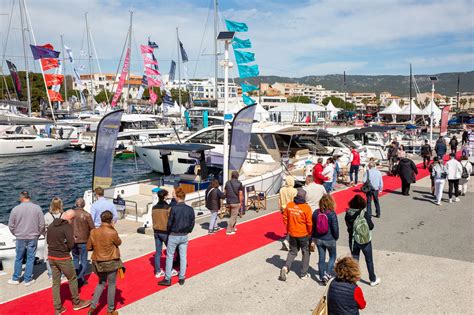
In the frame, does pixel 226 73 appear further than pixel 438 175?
No

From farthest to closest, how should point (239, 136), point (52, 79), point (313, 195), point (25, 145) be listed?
point (52, 79)
point (25, 145)
point (239, 136)
point (313, 195)

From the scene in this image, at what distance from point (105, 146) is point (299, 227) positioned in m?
7.12

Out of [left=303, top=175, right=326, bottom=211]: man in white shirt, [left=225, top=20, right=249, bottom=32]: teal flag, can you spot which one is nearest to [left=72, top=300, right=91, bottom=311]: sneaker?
[left=303, top=175, right=326, bottom=211]: man in white shirt

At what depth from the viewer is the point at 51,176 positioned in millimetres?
27594

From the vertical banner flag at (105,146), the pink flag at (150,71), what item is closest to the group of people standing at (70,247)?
the vertical banner flag at (105,146)

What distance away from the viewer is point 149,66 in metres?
40.4

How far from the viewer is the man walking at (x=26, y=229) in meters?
7.17

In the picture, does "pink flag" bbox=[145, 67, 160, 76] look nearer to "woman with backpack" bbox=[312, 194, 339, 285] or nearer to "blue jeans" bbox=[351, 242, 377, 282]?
"woman with backpack" bbox=[312, 194, 339, 285]

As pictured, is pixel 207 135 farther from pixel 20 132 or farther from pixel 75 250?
pixel 20 132

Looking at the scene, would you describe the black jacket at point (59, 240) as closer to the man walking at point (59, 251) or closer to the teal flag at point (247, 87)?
the man walking at point (59, 251)

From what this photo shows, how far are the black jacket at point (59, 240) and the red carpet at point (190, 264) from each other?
981 mm

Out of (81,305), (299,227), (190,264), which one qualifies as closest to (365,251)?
(299,227)

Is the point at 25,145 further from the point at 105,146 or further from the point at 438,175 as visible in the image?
the point at 438,175

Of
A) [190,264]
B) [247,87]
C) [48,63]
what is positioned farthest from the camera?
[48,63]
